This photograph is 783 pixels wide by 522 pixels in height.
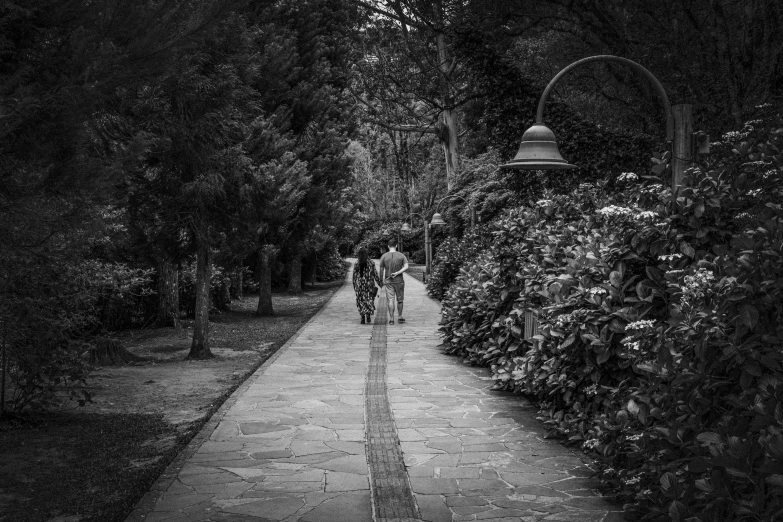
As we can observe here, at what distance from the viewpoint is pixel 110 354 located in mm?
12523

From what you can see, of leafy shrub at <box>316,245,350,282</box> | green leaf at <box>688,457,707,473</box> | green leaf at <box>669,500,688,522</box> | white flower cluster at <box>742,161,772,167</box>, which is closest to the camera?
green leaf at <box>688,457,707,473</box>

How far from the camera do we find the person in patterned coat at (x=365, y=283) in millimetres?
17641

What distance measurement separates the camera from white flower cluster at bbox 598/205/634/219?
19.3 ft

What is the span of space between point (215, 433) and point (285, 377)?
10.6 feet

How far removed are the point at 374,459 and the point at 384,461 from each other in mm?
106

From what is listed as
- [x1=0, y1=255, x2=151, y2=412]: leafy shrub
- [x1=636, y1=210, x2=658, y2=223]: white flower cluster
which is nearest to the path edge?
[x1=0, y1=255, x2=151, y2=412]: leafy shrub

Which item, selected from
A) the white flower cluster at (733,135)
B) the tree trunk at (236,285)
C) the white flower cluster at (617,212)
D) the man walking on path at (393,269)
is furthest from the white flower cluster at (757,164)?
the tree trunk at (236,285)

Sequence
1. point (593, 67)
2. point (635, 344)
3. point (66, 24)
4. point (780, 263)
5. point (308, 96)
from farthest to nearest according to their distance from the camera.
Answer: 1. point (308, 96)
2. point (593, 67)
3. point (635, 344)
4. point (66, 24)
5. point (780, 263)

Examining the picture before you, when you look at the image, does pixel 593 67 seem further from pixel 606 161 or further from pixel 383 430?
pixel 383 430

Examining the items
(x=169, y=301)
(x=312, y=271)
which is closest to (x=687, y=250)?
(x=169, y=301)

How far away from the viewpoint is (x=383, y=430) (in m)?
7.34

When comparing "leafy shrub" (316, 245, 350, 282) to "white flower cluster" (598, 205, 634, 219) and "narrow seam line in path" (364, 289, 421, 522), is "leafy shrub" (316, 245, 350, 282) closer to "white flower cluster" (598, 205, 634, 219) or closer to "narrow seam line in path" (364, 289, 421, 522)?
"narrow seam line in path" (364, 289, 421, 522)

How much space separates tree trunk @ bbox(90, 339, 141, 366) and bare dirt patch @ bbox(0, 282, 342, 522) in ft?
1.14

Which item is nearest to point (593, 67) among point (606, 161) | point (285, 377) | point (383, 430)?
point (606, 161)
